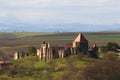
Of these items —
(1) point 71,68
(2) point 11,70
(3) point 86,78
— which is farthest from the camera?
(2) point 11,70

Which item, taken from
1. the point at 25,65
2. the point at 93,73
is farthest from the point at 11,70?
the point at 93,73

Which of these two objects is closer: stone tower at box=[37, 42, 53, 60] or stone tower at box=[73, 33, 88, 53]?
stone tower at box=[37, 42, 53, 60]

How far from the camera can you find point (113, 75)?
6994 cm

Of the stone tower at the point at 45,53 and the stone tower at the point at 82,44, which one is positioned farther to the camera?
the stone tower at the point at 82,44

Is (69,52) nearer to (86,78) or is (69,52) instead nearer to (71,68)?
(71,68)

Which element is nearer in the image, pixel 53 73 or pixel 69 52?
pixel 53 73

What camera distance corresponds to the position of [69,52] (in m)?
89.9

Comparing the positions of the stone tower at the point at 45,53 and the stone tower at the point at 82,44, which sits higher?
the stone tower at the point at 82,44

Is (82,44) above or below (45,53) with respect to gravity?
above

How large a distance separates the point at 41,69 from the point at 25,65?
5.85 m

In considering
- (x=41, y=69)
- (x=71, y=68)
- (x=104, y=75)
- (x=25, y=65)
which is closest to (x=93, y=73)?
(x=104, y=75)

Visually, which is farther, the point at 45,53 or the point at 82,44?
the point at 82,44

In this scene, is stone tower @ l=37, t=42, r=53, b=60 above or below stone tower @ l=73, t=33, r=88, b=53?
below

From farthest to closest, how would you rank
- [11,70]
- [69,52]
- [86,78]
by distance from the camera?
[69,52] < [11,70] < [86,78]
